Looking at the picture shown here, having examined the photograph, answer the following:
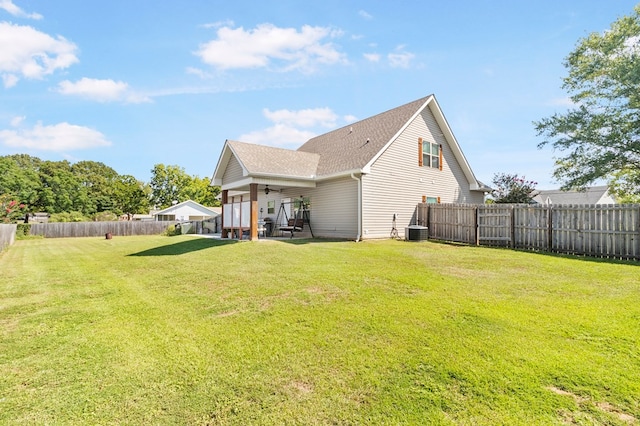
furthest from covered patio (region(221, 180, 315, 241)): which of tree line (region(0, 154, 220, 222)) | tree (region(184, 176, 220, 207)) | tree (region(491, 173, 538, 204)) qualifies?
tree (region(184, 176, 220, 207))

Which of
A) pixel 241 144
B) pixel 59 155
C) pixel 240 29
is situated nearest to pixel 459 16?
pixel 240 29

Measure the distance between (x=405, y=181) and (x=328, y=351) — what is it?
12638mm

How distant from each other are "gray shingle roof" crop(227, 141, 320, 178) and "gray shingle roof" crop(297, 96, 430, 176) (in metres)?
0.66

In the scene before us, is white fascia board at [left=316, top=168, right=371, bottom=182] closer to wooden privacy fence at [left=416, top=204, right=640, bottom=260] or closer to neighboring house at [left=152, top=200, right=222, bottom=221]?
wooden privacy fence at [left=416, top=204, right=640, bottom=260]

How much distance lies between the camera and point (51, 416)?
7.31 ft

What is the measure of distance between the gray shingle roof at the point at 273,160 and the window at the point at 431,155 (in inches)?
213

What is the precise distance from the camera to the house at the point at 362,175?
13359mm

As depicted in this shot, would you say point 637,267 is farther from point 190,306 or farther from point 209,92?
point 209,92

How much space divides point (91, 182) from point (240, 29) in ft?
225

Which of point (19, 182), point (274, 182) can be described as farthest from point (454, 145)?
point (19, 182)

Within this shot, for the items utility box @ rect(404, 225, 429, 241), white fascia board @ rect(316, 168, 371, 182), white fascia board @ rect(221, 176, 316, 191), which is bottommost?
utility box @ rect(404, 225, 429, 241)

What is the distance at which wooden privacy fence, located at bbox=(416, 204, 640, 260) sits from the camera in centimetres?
869

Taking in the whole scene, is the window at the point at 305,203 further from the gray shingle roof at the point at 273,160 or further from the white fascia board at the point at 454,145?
the white fascia board at the point at 454,145

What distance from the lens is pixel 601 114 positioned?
655 inches
